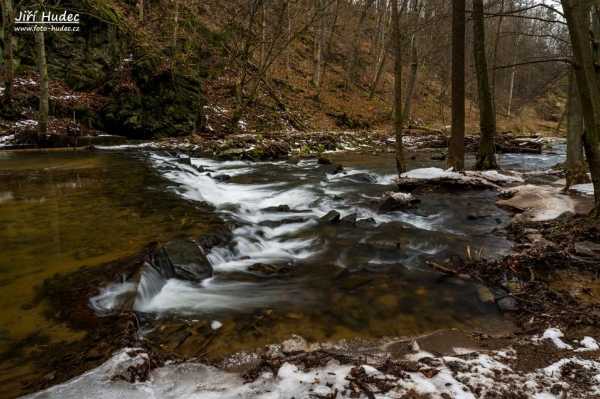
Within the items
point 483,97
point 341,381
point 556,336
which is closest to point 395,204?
point 483,97

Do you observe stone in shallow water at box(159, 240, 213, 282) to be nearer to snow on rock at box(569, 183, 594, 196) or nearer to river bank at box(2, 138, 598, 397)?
river bank at box(2, 138, 598, 397)

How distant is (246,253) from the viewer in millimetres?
5402

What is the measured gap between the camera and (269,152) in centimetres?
1500

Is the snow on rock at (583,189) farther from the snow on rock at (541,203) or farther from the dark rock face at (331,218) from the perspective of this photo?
the dark rock face at (331,218)

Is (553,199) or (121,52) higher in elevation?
(121,52)

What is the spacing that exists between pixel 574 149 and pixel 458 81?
2.88m

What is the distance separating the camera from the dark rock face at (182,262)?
422cm

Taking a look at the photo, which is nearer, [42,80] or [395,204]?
[395,204]

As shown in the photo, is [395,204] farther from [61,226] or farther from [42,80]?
[42,80]

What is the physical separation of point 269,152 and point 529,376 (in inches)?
522

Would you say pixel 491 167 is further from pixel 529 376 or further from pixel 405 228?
pixel 529 376

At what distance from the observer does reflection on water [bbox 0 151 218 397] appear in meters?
3.04

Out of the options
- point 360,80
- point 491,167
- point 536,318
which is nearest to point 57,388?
point 536,318

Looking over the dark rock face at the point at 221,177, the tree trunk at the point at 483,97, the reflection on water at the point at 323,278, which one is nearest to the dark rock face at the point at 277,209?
the reflection on water at the point at 323,278
